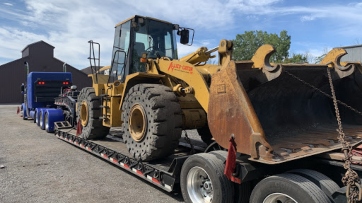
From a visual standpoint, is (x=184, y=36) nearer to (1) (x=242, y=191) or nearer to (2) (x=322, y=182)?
(1) (x=242, y=191)

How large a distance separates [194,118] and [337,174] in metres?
2.89

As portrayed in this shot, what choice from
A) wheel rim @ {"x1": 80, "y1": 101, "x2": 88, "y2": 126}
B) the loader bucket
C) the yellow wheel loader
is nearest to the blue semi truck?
wheel rim @ {"x1": 80, "y1": 101, "x2": 88, "y2": 126}

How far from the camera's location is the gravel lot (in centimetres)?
482

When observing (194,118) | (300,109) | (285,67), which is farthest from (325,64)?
(194,118)

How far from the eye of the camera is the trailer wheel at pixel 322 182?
116 inches

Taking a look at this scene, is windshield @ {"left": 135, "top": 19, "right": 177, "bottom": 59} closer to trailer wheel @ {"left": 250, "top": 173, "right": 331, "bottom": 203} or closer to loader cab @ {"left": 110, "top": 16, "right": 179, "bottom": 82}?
loader cab @ {"left": 110, "top": 16, "right": 179, "bottom": 82}

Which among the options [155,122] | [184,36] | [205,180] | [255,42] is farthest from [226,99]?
[255,42]

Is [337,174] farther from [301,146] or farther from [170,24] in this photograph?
[170,24]

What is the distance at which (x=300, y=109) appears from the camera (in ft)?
16.0

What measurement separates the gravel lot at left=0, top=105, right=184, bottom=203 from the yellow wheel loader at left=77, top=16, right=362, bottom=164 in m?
0.66

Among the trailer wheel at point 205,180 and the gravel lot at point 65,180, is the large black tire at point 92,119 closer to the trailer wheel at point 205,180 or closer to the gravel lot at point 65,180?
the gravel lot at point 65,180

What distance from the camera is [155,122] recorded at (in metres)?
5.03

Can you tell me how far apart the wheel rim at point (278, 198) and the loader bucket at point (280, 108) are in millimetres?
330

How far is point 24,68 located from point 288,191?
4036 centimetres
